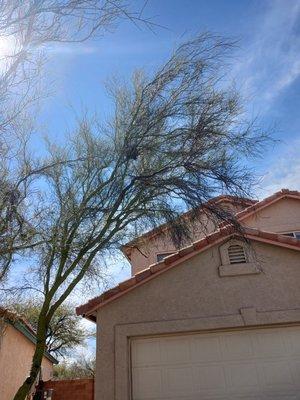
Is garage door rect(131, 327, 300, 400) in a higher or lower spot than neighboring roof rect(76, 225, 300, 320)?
lower

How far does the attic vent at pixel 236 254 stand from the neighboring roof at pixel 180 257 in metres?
0.30

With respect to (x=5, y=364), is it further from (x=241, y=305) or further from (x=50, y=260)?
(x=241, y=305)

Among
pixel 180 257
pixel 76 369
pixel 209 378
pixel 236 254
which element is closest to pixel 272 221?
pixel 236 254

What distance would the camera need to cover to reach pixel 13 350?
38.8ft

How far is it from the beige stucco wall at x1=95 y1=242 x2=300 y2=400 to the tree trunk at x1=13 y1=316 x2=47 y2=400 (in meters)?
1.28

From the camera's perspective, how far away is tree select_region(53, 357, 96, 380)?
3189cm

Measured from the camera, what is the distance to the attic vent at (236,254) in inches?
355

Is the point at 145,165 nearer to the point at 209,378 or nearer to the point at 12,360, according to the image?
the point at 209,378

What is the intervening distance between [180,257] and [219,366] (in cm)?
248

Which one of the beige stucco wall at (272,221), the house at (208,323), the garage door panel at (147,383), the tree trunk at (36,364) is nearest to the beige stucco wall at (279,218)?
the beige stucco wall at (272,221)

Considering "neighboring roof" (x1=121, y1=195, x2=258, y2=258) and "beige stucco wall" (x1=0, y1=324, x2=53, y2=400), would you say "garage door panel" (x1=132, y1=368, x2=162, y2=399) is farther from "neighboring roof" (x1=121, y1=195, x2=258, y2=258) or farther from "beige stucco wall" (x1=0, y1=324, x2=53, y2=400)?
"beige stucco wall" (x1=0, y1=324, x2=53, y2=400)

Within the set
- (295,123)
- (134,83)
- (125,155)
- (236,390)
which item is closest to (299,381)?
(236,390)

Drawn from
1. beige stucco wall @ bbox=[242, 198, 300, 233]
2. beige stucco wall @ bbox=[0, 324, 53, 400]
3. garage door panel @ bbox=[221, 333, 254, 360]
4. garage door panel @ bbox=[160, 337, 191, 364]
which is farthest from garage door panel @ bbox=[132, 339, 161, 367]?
beige stucco wall @ bbox=[242, 198, 300, 233]

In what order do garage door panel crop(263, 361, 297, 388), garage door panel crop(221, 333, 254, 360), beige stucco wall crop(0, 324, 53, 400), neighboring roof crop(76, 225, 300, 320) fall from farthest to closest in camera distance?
1. beige stucco wall crop(0, 324, 53, 400)
2. neighboring roof crop(76, 225, 300, 320)
3. garage door panel crop(221, 333, 254, 360)
4. garage door panel crop(263, 361, 297, 388)
